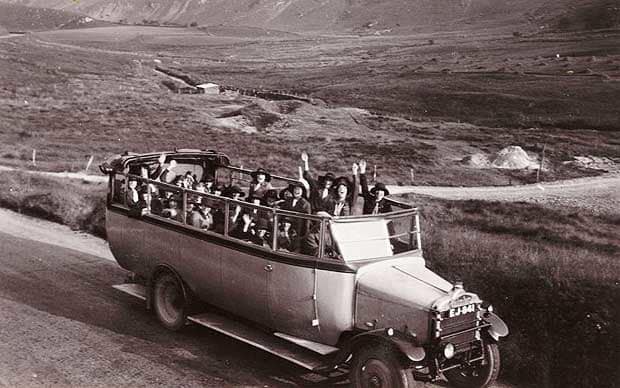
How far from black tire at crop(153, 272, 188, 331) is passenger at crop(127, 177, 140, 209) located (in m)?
1.35

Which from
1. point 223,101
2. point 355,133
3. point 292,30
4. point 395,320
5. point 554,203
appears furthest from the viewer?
point 292,30

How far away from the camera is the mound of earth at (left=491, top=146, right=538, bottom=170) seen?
38125mm

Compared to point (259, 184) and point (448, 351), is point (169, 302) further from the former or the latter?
point (448, 351)

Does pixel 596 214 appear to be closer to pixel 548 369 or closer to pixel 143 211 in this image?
pixel 548 369

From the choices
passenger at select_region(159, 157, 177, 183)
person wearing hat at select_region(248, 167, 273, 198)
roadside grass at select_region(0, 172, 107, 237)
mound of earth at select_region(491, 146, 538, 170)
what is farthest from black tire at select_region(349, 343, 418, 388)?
mound of earth at select_region(491, 146, 538, 170)

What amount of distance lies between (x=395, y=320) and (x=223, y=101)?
203 feet

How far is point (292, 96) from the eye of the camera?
6975 cm

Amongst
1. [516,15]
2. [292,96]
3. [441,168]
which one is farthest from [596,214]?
[516,15]

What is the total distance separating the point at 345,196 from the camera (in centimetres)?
890

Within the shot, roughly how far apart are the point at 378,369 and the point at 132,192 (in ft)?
17.3

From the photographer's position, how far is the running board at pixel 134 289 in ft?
33.2

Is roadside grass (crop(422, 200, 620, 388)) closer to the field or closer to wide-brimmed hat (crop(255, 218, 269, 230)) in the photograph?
the field

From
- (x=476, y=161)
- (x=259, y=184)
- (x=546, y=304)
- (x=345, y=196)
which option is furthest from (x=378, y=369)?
(x=476, y=161)

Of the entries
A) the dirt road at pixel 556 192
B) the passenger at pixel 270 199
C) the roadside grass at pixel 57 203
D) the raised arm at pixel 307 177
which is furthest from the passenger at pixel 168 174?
the dirt road at pixel 556 192
